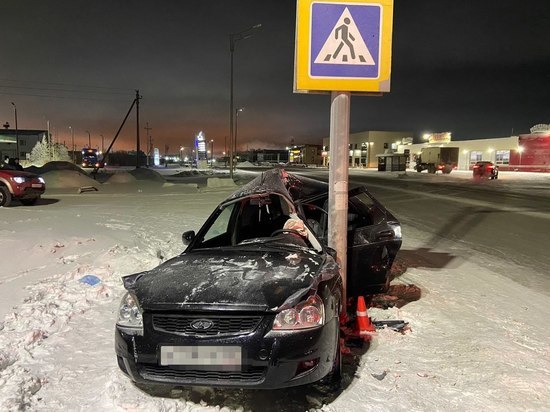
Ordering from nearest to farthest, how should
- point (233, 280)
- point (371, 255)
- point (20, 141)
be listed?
point (233, 280)
point (371, 255)
point (20, 141)

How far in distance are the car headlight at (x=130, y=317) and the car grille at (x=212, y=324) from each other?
0.45 feet

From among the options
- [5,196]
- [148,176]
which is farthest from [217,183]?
[5,196]

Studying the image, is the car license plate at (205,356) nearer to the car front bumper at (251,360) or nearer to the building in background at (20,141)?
the car front bumper at (251,360)

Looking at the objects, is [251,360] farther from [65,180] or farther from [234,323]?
[65,180]

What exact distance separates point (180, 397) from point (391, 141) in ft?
290

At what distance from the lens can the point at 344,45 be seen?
4098 mm

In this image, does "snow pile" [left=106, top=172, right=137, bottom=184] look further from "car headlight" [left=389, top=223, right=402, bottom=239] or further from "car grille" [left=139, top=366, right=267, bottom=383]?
"car grille" [left=139, top=366, right=267, bottom=383]

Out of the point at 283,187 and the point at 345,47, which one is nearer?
the point at 345,47

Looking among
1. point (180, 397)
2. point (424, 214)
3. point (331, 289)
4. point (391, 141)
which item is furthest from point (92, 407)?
point (391, 141)

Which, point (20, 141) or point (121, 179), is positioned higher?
point (20, 141)

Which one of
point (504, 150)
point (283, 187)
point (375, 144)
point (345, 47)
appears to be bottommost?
point (283, 187)

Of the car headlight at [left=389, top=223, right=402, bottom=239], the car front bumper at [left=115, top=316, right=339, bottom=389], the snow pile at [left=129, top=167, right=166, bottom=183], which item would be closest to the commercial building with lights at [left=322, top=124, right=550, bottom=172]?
the snow pile at [left=129, top=167, right=166, bottom=183]

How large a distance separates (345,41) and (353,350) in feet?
9.64

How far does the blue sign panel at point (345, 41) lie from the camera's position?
404 centimetres
